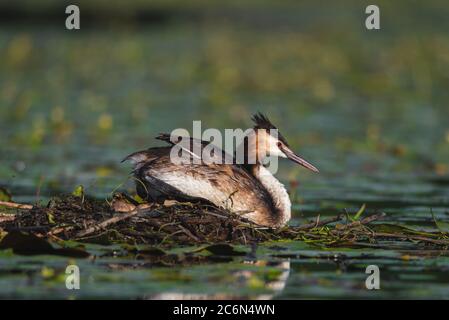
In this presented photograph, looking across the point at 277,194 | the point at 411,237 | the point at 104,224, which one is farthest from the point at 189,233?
the point at 411,237

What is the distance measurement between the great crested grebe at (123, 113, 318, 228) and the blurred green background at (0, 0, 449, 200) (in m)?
1.07

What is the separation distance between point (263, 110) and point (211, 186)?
31.9 ft

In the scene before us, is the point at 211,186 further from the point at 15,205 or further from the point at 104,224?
the point at 15,205

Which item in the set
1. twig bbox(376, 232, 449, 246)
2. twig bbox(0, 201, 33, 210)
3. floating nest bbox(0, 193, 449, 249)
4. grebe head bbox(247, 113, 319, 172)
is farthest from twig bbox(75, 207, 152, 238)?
twig bbox(376, 232, 449, 246)

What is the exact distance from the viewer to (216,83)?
2292 cm

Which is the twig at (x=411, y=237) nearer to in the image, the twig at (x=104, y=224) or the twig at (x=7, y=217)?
the twig at (x=104, y=224)

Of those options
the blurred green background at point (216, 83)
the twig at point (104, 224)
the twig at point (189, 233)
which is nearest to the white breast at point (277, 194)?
the twig at point (189, 233)

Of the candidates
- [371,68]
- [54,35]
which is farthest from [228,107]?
A: [54,35]


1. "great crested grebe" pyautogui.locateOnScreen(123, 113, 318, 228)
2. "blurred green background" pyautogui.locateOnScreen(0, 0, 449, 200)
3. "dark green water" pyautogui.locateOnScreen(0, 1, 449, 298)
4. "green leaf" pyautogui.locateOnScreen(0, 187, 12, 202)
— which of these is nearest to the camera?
"dark green water" pyautogui.locateOnScreen(0, 1, 449, 298)

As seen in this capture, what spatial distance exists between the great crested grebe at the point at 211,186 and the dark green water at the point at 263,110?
0.37 m

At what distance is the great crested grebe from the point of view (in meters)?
10.1

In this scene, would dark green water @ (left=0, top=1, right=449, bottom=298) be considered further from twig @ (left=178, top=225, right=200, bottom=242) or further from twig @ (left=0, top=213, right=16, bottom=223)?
twig @ (left=0, top=213, right=16, bottom=223)

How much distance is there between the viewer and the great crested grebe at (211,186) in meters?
10.1

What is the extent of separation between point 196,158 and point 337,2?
91.0ft
